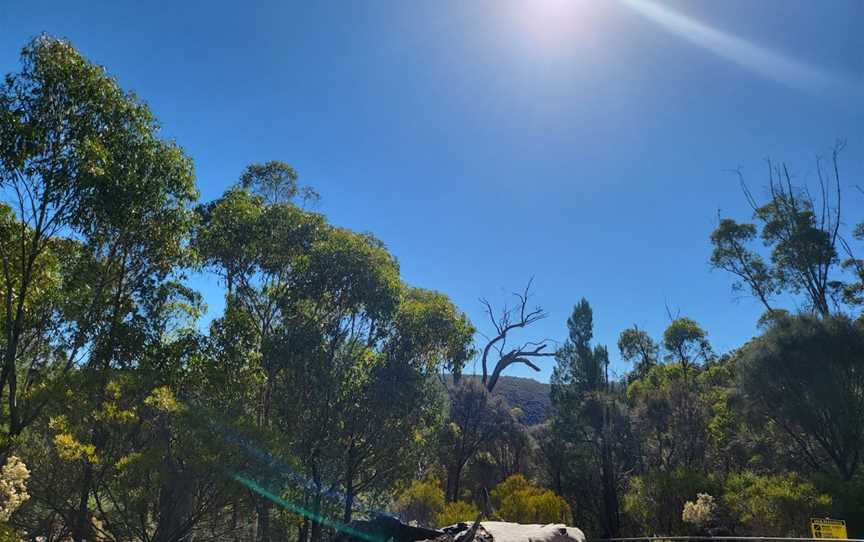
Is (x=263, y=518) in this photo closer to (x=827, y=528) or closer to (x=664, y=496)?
(x=827, y=528)

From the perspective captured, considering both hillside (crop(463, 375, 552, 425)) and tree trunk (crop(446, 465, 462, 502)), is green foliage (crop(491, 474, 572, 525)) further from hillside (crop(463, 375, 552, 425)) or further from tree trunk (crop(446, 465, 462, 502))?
hillside (crop(463, 375, 552, 425))

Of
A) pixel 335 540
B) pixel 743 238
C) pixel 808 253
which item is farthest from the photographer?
pixel 743 238

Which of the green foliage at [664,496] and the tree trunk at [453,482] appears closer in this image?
the green foliage at [664,496]

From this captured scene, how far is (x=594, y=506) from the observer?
27.0 m

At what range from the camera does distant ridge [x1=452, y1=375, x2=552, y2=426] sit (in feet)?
211

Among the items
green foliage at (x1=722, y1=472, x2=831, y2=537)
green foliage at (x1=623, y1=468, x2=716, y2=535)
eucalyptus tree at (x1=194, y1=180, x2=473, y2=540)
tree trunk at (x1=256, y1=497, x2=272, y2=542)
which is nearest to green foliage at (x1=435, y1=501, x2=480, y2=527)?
eucalyptus tree at (x1=194, y1=180, x2=473, y2=540)

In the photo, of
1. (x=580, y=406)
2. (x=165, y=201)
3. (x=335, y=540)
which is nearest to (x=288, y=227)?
(x=165, y=201)

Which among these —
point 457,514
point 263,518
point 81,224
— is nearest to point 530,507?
point 457,514

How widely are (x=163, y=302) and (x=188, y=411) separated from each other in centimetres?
279

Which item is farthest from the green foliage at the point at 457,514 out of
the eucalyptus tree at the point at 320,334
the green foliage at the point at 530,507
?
the eucalyptus tree at the point at 320,334

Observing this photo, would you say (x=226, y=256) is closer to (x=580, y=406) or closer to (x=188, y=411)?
(x=188, y=411)

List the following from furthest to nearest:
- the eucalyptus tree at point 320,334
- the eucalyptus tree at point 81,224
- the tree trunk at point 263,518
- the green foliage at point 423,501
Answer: the green foliage at point 423,501 < the eucalyptus tree at point 320,334 < the tree trunk at point 263,518 < the eucalyptus tree at point 81,224

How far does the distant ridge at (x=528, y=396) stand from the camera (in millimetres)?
64294

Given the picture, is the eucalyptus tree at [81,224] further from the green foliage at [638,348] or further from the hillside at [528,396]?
the hillside at [528,396]
